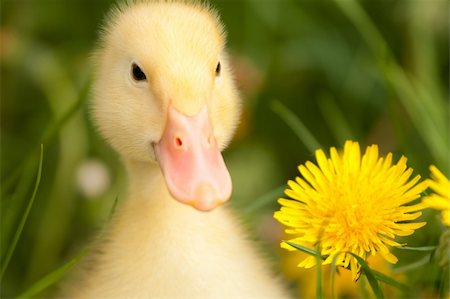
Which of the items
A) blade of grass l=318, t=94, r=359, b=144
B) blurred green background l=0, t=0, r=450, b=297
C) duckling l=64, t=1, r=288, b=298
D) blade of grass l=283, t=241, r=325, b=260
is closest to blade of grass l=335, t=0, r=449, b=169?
blurred green background l=0, t=0, r=450, b=297

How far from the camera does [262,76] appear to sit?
232 centimetres

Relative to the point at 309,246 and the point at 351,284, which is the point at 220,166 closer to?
the point at 309,246

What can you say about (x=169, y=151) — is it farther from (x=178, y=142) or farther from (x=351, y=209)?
(x=351, y=209)

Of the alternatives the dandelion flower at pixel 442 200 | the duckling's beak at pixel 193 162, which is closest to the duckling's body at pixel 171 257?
the duckling's beak at pixel 193 162

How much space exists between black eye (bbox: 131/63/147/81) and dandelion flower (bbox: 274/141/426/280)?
0.25 meters

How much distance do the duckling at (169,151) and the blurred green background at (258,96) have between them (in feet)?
1.73

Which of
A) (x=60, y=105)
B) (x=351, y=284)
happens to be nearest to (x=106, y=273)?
(x=351, y=284)

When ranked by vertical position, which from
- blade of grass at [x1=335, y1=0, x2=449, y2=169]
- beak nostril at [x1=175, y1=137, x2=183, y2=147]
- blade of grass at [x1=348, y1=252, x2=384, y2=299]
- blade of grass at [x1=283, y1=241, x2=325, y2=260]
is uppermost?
blade of grass at [x1=335, y1=0, x2=449, y2=169]

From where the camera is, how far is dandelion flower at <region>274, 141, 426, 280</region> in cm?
116

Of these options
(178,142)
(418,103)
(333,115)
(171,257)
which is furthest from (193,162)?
(333,115)

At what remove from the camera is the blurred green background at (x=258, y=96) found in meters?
1.99

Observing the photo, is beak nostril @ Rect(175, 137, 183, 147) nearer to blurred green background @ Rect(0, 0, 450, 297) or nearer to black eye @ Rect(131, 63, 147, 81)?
black eye @ Rect(131, 63, 147, 81)

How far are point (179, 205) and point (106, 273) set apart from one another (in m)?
0.14

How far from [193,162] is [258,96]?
1.15 meters
